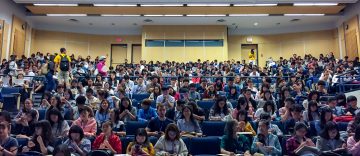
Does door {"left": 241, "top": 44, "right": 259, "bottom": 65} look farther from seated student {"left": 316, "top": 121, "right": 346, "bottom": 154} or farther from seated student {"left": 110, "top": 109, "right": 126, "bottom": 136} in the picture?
seated student {"left": 316, "top": 121, "right": 346, "bottom": 154}

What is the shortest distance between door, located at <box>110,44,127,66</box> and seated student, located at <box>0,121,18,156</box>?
45.6ft

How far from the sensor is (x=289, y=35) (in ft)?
57.1

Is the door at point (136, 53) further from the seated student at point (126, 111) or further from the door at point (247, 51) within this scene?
the seated student at point (126, 111)

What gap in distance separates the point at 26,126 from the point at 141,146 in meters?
2.00

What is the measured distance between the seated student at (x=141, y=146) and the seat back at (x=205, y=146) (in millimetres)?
714

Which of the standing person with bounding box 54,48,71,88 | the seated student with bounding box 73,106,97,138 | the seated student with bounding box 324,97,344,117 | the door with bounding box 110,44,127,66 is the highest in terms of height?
the door with bounding box 110,44,127,66

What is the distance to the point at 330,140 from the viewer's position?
15.1ft

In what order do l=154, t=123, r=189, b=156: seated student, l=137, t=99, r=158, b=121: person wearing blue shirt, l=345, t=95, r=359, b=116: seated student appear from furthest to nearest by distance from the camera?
l=137, t=99, r=158, b=121: person wearing blue shirt
l=345, t=95, r=359, b=116: seated student
l=154, t=123, r=189, b=156: seated student

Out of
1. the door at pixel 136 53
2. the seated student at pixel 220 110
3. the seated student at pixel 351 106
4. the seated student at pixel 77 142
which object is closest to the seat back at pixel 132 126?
the seated student at pixel 77 142

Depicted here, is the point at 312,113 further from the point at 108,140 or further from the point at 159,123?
the point at 108,140

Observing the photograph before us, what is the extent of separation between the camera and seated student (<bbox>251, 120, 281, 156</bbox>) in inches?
182

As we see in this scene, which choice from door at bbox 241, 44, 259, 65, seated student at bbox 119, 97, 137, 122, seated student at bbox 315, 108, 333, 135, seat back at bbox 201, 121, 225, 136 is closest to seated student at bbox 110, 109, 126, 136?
seated student at bbox 119, 97, 137, 122

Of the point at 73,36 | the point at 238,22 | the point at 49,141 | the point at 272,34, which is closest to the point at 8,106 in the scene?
the point at 49,141

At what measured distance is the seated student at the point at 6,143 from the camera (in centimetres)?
420
